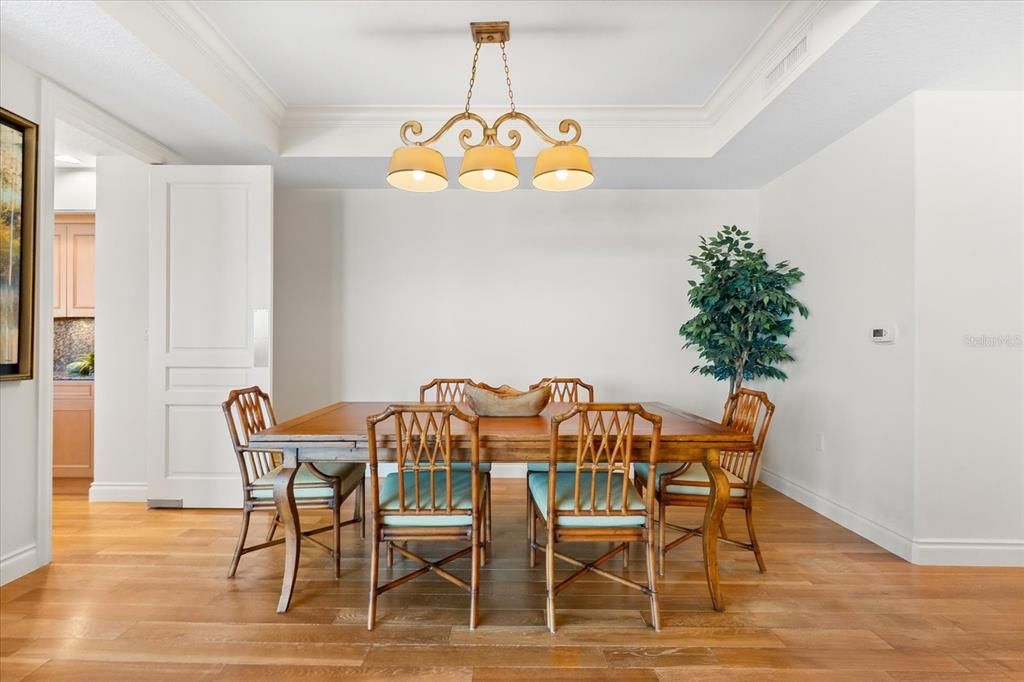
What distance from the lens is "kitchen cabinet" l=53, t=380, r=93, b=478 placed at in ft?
14.3

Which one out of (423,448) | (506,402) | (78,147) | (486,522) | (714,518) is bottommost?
(486,522)

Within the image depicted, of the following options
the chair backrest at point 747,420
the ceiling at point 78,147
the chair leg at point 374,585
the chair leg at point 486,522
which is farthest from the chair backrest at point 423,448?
the ceiling at point 78,147

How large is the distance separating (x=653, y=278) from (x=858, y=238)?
1658mm

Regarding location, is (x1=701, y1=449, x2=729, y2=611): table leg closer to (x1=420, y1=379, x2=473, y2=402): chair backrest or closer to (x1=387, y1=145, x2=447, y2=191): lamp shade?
(x1=420, y1=379, x2=473, y2=402): chair backrest

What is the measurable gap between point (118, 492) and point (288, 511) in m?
2.56

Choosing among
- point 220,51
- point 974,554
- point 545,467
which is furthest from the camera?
point 545,467

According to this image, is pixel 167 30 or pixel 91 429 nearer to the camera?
pixel 167 30

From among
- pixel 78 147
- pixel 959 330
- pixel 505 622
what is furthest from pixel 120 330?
pixel 959 330

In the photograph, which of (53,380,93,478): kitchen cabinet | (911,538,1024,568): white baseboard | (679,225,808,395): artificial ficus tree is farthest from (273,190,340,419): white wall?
(911,538,1024,568): white baseboard

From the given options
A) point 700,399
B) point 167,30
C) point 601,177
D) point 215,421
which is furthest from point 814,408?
point 167,30

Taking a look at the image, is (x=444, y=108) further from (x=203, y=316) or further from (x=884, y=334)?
(x=884, y=334)

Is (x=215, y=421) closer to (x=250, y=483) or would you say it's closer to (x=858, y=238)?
(x=250, y=483)

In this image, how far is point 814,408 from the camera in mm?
3934

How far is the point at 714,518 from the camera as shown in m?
2.43
